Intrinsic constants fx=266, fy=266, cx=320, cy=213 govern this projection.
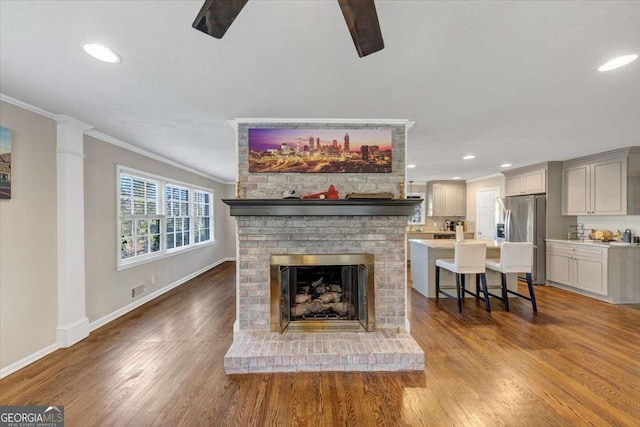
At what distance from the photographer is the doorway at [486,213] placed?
6578 mm

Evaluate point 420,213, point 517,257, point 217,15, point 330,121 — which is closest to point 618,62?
point 330,121

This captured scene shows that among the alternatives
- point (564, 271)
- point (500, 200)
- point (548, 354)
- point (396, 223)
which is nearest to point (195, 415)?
point (396, 223)

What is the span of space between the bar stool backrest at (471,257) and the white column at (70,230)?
4.59 m

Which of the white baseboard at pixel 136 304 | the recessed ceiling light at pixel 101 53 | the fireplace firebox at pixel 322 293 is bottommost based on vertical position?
the white baseboard at pixel 136 304

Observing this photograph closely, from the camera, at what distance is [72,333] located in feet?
9.17

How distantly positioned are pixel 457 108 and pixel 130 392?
3644 millimetres

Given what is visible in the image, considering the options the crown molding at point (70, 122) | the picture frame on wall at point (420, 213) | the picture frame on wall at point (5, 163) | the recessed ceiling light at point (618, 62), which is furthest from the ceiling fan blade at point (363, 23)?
the picture frame on wall at point (420, 213)

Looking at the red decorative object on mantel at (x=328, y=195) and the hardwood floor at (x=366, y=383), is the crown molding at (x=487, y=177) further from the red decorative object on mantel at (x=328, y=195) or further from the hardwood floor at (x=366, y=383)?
the red decorative object on mantel at (x=328, y=195)

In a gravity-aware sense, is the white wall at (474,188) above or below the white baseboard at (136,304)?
above

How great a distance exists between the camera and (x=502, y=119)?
2.77 m

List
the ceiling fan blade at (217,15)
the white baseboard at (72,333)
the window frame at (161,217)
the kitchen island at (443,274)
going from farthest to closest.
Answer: the kitchen island at (443,274), the window frame at (161,217), the white baseboard at (72,333), the ceiling fan blade at (217,15)

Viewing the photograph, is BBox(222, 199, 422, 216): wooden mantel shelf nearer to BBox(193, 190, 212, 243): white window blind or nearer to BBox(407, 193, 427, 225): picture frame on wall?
BBox(193, 190, 212, 243): white window blind

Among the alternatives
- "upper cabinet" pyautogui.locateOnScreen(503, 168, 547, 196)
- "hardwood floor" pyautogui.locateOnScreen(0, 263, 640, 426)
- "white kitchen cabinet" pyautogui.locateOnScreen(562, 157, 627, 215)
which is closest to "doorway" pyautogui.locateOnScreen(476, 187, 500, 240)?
"upper cabinet" pyautogui.locateOnScreen(503, 168, 547, 196)

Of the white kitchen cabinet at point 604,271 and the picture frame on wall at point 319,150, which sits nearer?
the picture frame on wall at point 319,150
